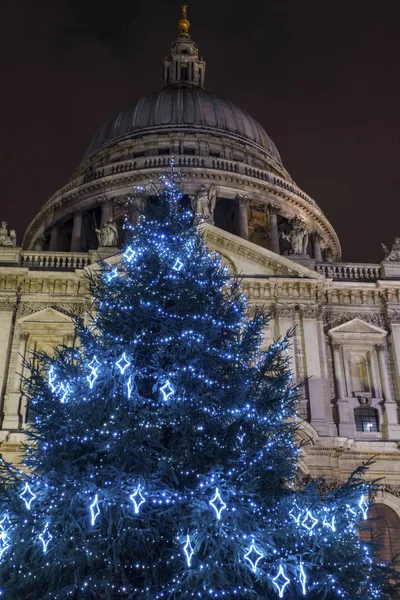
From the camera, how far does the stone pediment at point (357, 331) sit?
29547mm

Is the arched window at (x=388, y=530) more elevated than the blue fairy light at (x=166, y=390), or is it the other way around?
the blue fairy light at (x=166, y=390)

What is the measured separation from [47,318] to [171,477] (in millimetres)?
16358

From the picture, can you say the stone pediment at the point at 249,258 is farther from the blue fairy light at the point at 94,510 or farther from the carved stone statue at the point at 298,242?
the blue fairy light at the point at 94,510

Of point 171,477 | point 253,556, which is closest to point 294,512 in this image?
point 253,556

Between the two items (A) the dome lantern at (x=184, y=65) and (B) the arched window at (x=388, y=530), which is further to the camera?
(A) the dome lantern at (x=184, y=65)

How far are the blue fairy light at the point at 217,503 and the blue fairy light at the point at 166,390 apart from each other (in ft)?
7.21

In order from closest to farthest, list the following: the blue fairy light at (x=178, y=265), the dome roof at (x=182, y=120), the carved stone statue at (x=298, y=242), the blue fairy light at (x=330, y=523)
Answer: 1. the blue fairy light at (x=330, y=523)
2. the blue fairy light at (x=178, y=265)
3. the carved stone statue at (x=298, y=242)
4. the dome roof at (x=182, y=120)

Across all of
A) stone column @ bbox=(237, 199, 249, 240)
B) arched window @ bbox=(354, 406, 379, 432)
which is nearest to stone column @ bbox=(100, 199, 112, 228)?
stone column @ bbox=(237, 199, 249, 240)

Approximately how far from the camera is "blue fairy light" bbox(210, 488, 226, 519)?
12836 mm

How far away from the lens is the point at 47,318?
2898cm

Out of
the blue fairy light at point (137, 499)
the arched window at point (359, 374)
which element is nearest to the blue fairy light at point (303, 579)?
the blue fairy light at point (137, 499)

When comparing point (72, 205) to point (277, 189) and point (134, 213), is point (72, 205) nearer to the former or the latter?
point (134, 213)

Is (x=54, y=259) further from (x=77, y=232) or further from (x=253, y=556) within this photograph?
(x=253, y=556)

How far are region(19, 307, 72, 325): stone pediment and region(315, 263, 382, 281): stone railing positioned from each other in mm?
11175
